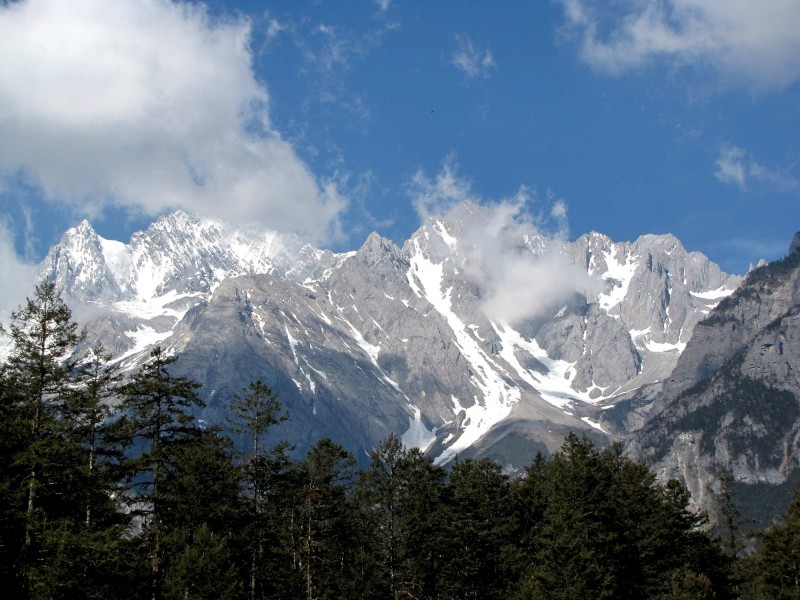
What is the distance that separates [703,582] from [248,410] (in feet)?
114

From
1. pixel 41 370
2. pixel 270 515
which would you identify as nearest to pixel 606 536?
pixel 270 515

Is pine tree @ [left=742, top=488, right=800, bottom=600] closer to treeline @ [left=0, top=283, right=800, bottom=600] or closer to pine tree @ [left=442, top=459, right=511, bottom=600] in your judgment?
treeline @ [left=0, top=283, right=800, bottom=600]

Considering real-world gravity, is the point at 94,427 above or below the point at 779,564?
above

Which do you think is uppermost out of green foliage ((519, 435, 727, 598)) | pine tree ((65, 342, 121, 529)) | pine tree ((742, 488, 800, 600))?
pine tree ((65, 342, 121, 529))

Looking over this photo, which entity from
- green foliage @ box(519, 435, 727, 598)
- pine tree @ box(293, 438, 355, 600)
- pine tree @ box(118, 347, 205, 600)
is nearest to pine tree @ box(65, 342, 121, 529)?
pine tree @ box(118, 347, 205, 600)

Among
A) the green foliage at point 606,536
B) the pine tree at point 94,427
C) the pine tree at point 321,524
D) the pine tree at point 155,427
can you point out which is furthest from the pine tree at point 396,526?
the pine tree at point 94,427

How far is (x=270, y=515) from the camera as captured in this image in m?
57.0

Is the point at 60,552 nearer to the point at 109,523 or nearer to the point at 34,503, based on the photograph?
the point at 34,503

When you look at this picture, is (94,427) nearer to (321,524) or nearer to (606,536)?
(321,524)

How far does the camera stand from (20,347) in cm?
3406

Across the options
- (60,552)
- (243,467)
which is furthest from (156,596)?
(243,467)

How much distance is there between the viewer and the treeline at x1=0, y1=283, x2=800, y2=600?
112 feet

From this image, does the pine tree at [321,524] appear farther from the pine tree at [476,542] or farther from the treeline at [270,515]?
the pine tree at [476,542]

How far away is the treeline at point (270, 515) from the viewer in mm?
34062
